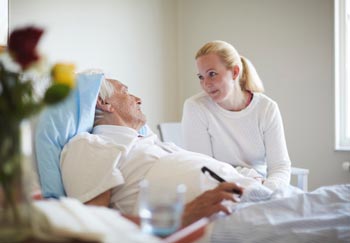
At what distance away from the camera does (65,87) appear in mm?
687

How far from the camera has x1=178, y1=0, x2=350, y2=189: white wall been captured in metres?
3.23

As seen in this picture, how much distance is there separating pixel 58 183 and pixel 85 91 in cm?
36

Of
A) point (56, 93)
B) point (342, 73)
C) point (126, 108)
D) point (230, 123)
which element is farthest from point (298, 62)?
point (56, 93)

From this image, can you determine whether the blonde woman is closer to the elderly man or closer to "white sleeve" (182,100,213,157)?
"white sleeve" (182,100,213,157)

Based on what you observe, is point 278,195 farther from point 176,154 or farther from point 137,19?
point 137,19

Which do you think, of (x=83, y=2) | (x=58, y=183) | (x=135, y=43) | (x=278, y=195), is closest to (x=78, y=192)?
(x=58, y=183)

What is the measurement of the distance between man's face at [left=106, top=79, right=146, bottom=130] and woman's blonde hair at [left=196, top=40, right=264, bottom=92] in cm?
50

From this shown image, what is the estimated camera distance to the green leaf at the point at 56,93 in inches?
27.0

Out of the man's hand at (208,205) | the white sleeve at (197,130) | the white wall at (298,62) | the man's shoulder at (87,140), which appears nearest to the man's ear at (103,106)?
the man's shoulder at (87,140)

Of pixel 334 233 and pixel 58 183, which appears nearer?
pixel 334 233

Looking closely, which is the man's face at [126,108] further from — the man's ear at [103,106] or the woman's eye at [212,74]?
the woman's eye at [212,74]

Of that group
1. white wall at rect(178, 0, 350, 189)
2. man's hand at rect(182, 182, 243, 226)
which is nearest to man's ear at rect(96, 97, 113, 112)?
man's hand at rect(182, 182, 243, 226)

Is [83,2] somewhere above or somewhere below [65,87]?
above

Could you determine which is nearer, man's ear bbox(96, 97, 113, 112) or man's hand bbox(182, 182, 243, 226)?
man's hand bbox(182, 182, 243, 226)
